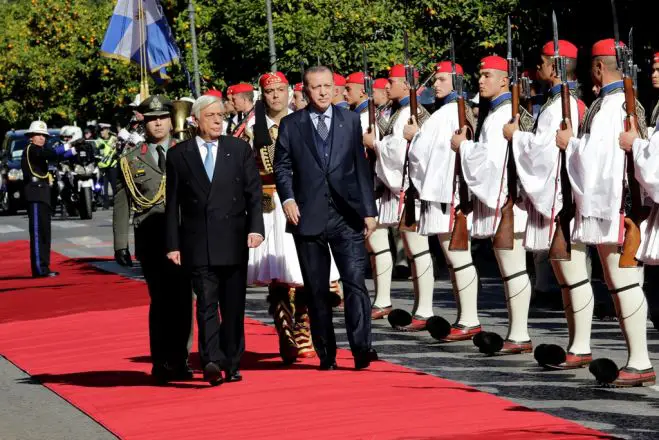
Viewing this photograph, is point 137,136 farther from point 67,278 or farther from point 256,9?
point 256,9

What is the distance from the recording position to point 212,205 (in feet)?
34.2

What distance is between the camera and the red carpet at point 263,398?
28.6 feet

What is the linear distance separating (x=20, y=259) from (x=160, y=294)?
1434cm

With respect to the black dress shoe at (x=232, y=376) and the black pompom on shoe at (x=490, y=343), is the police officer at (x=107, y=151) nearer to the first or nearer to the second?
the black pompom on shoe at (x=490, y=343)

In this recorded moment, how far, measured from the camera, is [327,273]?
10.9 meters

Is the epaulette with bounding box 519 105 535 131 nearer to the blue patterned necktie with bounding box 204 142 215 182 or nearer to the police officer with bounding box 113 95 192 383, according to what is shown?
the blue patterned necktie with bounding box 204 142 215 182

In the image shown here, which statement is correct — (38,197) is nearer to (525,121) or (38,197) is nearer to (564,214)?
(525,121)

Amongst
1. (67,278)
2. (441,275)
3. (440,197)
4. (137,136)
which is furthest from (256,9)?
(440,197)

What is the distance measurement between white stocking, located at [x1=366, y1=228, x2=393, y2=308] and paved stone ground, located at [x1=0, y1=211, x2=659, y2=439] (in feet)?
1.35

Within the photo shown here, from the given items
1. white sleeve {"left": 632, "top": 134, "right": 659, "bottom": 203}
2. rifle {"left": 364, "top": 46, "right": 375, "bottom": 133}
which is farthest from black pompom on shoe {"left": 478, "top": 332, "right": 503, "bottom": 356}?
rifle {"left": 364, "top": 46, "right": 375, "bottom": 133}

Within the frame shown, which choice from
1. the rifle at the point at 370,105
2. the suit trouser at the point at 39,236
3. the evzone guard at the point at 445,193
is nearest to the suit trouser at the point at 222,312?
the evzone guard at the point at 445,193

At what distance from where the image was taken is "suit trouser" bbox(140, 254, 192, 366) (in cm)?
1082

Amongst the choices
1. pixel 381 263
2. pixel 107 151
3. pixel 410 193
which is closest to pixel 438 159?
pixel 410 193

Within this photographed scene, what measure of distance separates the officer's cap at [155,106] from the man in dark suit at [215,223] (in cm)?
39
